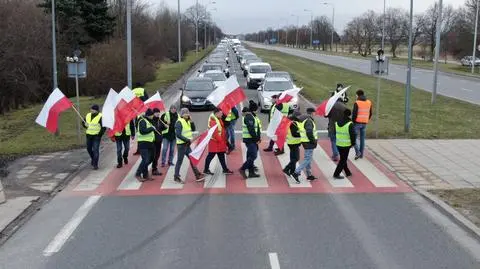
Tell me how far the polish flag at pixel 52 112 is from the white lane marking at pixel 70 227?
3422mm

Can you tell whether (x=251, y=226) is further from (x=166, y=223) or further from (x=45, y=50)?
(x=45, y=50)

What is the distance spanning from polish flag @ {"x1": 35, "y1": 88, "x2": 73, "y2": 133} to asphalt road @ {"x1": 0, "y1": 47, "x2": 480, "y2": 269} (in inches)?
131

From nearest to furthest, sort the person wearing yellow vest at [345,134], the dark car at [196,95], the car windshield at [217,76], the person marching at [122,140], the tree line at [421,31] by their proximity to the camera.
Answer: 1. the person wearing yellow vest at [345,134]
2. the person marching at [122,140]
3. the dark car at [196,95]
4. the car windshield at [217,76]
5. the tree line at [421,31]

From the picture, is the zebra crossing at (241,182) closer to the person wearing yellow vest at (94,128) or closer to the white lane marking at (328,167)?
the white lane marking at (328,167)

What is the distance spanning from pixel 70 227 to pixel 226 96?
563cm

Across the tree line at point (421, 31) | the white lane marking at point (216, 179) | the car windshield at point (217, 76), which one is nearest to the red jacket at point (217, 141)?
the white lane marking at point (216, 179)

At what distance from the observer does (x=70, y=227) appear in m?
9.71

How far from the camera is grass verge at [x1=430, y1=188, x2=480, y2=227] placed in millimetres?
10250

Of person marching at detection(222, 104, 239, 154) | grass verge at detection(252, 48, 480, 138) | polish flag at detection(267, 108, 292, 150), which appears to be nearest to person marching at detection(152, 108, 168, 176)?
person marching at detection(222, 104, 239, 154)

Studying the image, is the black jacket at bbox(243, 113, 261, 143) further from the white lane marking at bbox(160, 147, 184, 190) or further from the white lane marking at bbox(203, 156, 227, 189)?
the white lane marking at bbox(160, 147, 184, 190)

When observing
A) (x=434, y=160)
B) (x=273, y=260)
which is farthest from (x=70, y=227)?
(x=434, y=160)

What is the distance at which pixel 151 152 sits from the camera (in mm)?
13133

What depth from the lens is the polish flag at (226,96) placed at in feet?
45.7

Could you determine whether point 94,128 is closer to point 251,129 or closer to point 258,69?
point 251,129
